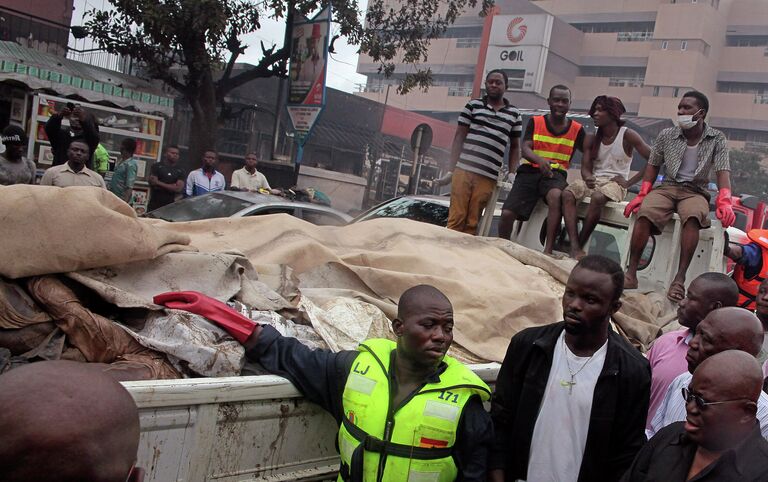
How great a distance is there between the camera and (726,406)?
219 centimetres

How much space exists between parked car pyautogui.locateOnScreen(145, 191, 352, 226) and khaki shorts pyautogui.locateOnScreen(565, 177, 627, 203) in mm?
2466

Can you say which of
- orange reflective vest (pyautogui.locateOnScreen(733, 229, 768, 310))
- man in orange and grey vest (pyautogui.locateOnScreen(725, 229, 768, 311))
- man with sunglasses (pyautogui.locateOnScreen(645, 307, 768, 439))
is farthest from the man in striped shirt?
man with sunglasses (pyautogui.locateOnScreen(645, 307, 768, 439))

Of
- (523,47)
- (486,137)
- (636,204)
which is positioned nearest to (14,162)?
(486,137)

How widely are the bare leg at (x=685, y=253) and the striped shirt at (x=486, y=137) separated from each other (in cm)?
168

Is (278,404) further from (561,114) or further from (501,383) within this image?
(561,114)

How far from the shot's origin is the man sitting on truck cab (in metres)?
2.62

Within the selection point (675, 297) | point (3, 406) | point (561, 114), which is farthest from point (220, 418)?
point (561, 114)

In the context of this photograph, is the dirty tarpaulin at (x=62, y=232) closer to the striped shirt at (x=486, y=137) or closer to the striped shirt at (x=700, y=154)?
the striped shirt at (x=486, y=137)

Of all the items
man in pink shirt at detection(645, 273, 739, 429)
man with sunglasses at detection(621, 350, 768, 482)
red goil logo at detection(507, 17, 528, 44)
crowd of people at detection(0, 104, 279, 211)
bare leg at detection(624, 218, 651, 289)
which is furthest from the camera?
red goil logo at detection(507, 17, 528, 44)

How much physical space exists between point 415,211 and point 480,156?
1.19 metres

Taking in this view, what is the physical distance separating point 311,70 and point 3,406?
12.7 meters

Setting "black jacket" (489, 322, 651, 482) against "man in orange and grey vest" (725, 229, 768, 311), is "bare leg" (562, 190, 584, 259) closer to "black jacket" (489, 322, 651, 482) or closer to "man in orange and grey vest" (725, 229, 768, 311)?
"man in orange and grey vest" (725, 229, 768, 311)

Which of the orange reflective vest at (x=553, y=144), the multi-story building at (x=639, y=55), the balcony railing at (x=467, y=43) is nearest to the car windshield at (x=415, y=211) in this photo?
the orange reflective vest at (x=553, y=144)

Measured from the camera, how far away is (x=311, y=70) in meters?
13.3
